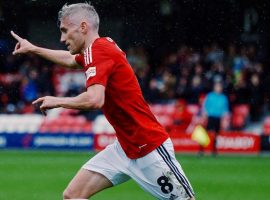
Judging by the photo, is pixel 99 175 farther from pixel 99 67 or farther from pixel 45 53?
pixel 45 53

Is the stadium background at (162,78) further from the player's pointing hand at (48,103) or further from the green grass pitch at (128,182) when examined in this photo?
the player's pointing hand at (48,103)

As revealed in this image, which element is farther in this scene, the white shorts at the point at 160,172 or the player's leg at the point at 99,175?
the player's leg at the point at 99,175

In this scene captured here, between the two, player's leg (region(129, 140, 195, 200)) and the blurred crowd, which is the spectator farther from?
player's leg (region(129, 140, 195, 200))

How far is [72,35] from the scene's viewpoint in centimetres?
708

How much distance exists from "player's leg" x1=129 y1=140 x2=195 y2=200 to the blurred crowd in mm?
16037

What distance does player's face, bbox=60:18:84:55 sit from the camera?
706 centimetres

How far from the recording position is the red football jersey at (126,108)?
23.0 ft

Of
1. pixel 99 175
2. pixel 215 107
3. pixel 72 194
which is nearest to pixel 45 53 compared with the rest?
pixel 99 175

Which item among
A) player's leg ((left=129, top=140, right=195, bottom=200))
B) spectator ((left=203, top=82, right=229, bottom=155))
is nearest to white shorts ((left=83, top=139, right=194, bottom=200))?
player's leg ((left=129, top=140, right=195, bottom=200))

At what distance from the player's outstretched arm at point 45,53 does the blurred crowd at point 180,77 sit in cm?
1504

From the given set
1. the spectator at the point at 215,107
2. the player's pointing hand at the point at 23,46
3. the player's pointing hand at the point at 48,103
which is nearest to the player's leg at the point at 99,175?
the player's pointing hand at the point at 48,103

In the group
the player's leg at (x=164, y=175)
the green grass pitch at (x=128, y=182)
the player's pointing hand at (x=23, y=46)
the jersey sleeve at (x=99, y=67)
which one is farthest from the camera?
the green grass pitch at (x=128, y=182)

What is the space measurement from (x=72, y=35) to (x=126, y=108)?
0.75m

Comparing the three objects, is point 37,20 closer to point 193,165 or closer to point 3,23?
point 3,23
